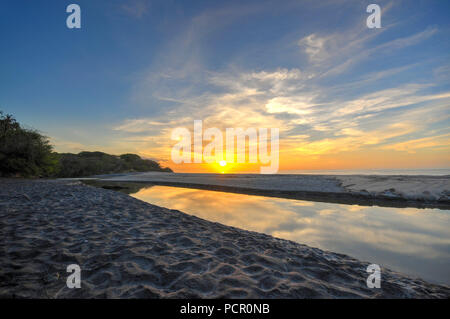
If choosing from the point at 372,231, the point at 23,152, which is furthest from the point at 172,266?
the point at 23,152

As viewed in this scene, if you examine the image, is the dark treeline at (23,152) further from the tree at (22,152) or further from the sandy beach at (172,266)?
the sandy beach at (172,266)

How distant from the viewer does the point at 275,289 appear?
2.69 metres

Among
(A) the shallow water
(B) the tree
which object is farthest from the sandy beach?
(B) the tree

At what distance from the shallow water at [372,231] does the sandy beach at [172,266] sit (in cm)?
59

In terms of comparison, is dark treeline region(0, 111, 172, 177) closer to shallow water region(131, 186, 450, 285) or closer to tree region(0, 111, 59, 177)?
tree region(0, 111, 59, 177)

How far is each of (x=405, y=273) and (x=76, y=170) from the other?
6377cm

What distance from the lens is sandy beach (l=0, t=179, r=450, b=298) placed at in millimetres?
2570

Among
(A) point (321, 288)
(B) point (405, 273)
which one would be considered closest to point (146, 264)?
(A) point (321, 288)

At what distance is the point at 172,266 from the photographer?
319 centimetres

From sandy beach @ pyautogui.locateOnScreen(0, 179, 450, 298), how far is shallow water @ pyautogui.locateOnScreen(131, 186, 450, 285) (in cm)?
59

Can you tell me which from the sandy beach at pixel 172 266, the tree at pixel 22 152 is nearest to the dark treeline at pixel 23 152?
the tree at pixel 22 152

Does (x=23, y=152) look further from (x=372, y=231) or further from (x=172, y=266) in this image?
(x=372, y=231)

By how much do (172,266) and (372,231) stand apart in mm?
5538
